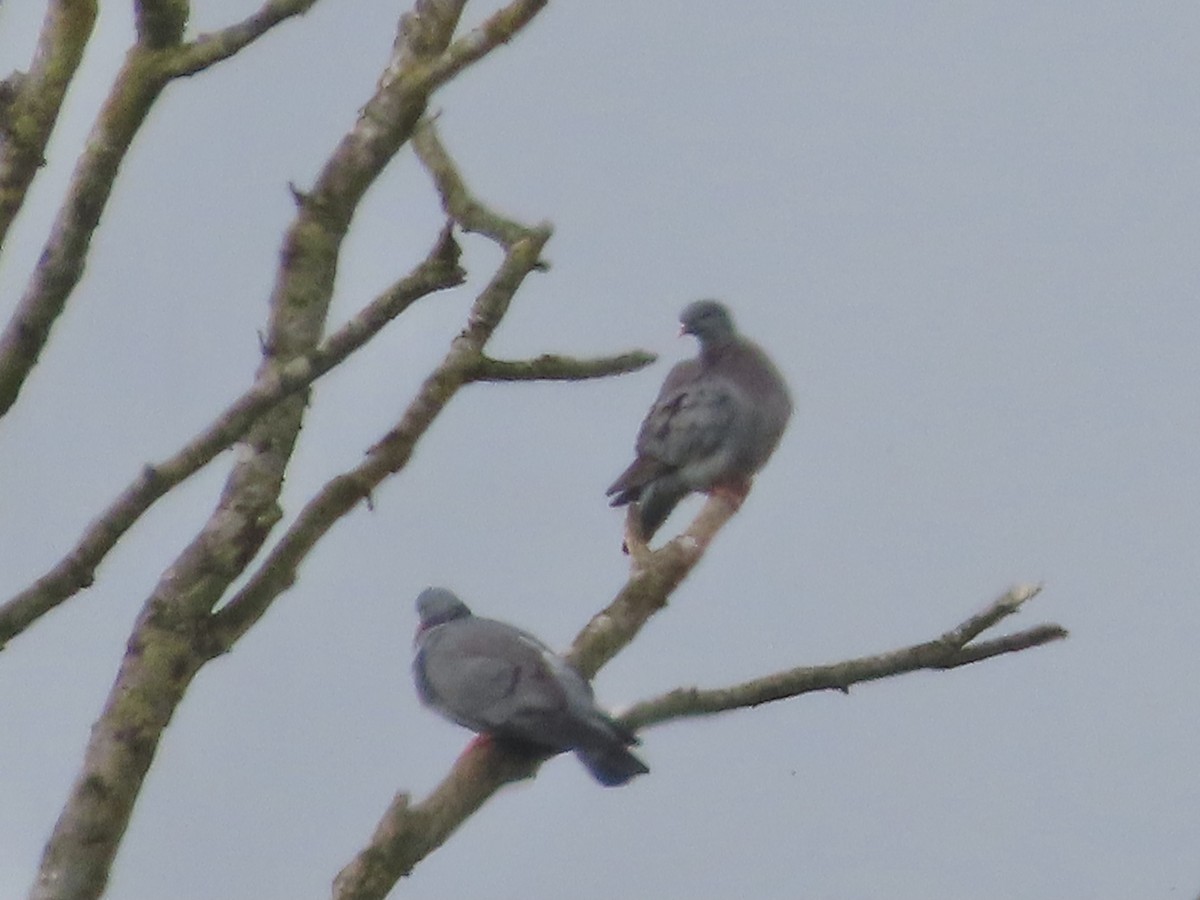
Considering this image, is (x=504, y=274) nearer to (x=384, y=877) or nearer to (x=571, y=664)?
(x=384, y=877)

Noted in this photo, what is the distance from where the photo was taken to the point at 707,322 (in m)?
9.80

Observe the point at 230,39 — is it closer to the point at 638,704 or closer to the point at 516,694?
the point at 638,704

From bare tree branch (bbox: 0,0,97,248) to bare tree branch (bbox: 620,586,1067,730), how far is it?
192 cm

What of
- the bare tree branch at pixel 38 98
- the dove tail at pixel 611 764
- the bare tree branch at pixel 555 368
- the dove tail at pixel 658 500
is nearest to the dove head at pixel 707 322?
the dove tail at pixel 658 500

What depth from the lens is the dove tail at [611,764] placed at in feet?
20.1

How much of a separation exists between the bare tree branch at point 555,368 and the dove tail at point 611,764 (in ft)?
6.21

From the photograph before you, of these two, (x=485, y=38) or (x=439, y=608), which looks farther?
(x=439, y=608)

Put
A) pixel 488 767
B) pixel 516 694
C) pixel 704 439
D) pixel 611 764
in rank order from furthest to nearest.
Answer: pixel 704 439 < pixel 516 694 < pixel 611 764 < pixel 488 767

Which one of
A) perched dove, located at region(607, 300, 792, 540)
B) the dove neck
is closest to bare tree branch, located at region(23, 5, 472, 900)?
perched dove, located at region(607, 300, 792, 540)

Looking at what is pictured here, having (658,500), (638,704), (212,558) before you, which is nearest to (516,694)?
(638,704)

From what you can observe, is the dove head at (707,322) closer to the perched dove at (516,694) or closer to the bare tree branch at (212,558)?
the perched dove at (516,694)

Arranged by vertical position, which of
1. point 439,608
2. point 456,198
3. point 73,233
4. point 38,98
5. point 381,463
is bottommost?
point 381,463

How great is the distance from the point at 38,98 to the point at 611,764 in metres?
2.96

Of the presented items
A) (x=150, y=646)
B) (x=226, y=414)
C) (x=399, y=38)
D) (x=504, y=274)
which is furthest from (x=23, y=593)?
(x=399, y=38)
